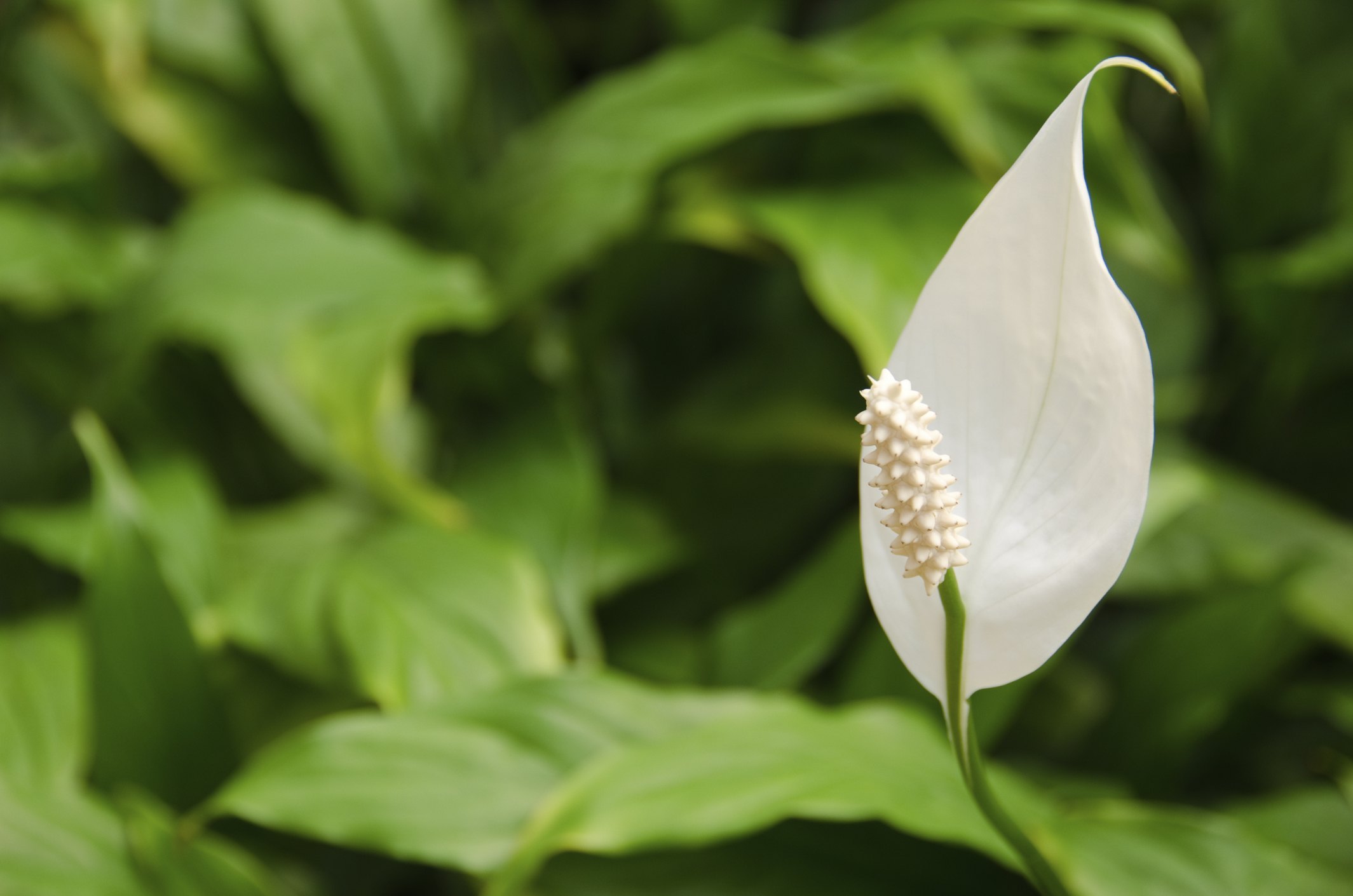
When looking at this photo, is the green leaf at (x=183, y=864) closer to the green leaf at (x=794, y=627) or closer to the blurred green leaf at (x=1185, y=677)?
the green leaf at (x=794, y=627)

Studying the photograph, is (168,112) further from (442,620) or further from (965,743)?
(965,743)

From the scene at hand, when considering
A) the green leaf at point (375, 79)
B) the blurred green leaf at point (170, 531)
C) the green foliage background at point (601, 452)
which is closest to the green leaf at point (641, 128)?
the green foliage background at point (601, 452)

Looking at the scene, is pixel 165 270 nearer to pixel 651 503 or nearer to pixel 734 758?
pixel 651 503

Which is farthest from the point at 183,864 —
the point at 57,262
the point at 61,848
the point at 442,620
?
the point at 57,262

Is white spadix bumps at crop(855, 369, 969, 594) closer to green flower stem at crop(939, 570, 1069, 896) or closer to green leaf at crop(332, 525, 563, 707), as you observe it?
green flower stem at crop(939, 570, 1069, 896)

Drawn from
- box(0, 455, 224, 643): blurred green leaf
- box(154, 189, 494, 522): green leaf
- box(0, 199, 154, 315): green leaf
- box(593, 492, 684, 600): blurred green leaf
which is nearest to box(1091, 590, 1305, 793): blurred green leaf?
box(593, 492, 684, 600): blurred green leaf
